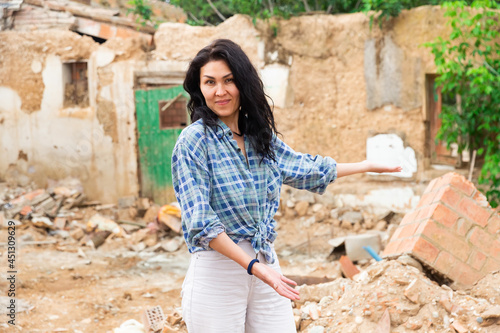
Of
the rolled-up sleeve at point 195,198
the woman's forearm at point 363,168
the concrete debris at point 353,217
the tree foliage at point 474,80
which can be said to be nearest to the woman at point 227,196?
the rolled-up sleeve at point 195,198

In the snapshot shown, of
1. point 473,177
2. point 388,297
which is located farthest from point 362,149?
point 388,297

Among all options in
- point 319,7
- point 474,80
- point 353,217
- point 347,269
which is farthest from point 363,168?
point 319,7

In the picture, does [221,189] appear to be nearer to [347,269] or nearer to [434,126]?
[347,269]

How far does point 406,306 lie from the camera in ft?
10.4

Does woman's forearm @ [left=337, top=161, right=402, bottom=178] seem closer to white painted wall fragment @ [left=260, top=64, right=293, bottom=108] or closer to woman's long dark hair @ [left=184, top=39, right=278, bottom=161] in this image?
woman's long dark hair @ [left=184, top=39, right=278, bottom=161]

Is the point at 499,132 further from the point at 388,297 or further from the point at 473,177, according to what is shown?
the point at 388,297

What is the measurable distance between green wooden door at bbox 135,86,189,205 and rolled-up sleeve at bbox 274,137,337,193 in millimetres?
6012

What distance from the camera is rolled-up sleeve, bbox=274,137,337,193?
231 centimetres

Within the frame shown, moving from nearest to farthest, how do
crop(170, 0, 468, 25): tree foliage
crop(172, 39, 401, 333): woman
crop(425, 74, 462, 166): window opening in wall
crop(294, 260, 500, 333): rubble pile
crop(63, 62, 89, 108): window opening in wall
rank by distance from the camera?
crop(172, 39, 401, 333): woman → crop(294, 260, 500, 333): rubble pile → crop(170, 0, 468, 25): tree foliage → crop(425, 74, 462, 166): window opening in wall → crop(63, 62, 89, 108): window opening in wall

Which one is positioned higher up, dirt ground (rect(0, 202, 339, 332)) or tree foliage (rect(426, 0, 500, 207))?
tree foliage (rect(426, 0, 500, 207))

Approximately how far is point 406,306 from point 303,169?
1.31 meters

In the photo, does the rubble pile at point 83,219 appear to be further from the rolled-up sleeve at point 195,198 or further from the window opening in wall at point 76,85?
the rolled-up sleeve at point 195,198

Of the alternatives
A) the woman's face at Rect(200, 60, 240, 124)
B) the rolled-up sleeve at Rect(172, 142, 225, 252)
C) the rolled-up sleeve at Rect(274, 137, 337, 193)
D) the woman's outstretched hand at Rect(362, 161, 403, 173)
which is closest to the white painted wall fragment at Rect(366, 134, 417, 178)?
the woman's outstretched hand at Rect(362, 161, 403, 173)

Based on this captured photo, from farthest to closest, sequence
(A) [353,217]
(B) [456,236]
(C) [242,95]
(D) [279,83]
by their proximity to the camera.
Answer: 1. (D) [279,83]
2. (A) [353,217]
3. (B) [456,236]
4. (C) [242,95]
